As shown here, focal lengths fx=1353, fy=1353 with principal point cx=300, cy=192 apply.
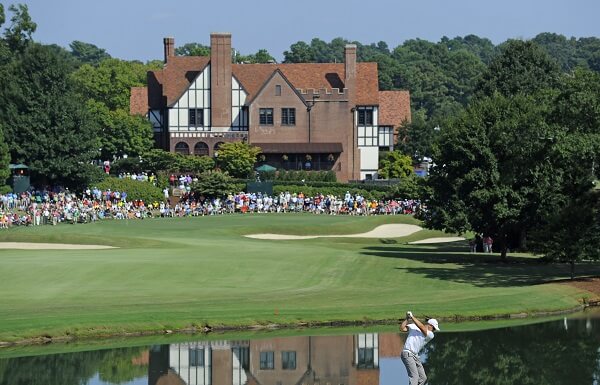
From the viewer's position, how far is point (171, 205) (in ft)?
342

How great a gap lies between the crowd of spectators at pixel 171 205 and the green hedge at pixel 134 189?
0.55 meters

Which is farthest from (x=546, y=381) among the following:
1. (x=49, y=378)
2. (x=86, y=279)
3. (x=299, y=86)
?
(x=299, y=86)

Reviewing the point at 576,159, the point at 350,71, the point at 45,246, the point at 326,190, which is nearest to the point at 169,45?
the point at 350,71

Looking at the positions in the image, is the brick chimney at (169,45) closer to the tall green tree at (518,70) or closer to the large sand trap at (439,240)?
the tall green tree at (518,70)

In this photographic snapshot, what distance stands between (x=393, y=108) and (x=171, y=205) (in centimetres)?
5010

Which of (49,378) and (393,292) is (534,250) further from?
(49,378)

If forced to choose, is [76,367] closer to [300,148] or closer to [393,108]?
[300,148]

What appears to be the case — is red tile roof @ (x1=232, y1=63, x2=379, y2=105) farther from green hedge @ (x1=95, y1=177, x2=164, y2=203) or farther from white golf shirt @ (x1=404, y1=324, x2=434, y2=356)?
white golf shirt @ (x1=404, y1=324, x2=434, y2=356)

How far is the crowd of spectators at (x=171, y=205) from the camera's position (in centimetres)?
8906

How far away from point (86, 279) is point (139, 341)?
11.8 m

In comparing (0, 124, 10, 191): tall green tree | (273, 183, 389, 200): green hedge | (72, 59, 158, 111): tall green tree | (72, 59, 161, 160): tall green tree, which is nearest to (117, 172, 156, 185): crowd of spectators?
(72, 59, 161, 160): tall green tree

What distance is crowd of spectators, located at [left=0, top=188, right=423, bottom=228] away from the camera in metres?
89.1

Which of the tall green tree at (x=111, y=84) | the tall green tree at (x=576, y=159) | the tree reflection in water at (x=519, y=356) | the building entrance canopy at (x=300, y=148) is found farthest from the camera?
the tall green tree at (x=111, y=84)

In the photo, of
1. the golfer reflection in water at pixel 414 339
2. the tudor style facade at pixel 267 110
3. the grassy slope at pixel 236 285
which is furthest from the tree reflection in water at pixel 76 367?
the tudor style facade at pixel 267 110
